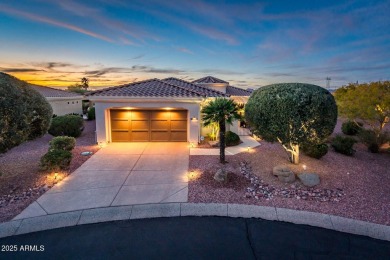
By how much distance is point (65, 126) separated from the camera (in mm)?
15125

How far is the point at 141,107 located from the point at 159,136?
2.53 meters

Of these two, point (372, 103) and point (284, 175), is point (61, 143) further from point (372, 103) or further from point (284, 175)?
point (372, 103)

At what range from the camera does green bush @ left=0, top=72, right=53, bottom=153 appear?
6395mm

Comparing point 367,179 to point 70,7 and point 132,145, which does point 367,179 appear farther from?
point 70,7

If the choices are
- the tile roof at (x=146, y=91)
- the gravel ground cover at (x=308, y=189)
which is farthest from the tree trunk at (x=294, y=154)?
the tile roof at (x=146, y=91)

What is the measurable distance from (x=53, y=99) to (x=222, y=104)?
19.7 m

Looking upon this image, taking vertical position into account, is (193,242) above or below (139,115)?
below

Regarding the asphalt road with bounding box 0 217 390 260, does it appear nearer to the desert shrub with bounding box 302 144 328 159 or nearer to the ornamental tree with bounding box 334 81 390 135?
the desert shrub with bounding box 302 144 328 159

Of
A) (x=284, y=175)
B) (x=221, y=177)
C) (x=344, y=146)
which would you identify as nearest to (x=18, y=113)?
(x=221, y=177)

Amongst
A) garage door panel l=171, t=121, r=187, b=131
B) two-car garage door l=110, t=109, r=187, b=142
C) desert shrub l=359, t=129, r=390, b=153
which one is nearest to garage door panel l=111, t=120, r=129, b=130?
two-car garage door l=110, t=109, r=187, b=142

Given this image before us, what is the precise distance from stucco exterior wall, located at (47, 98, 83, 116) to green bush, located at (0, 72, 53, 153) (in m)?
15.4

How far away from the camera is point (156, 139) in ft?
49.4

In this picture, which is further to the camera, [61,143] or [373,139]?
[373,139]

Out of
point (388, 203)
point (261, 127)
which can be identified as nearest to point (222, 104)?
point (261, 127)
